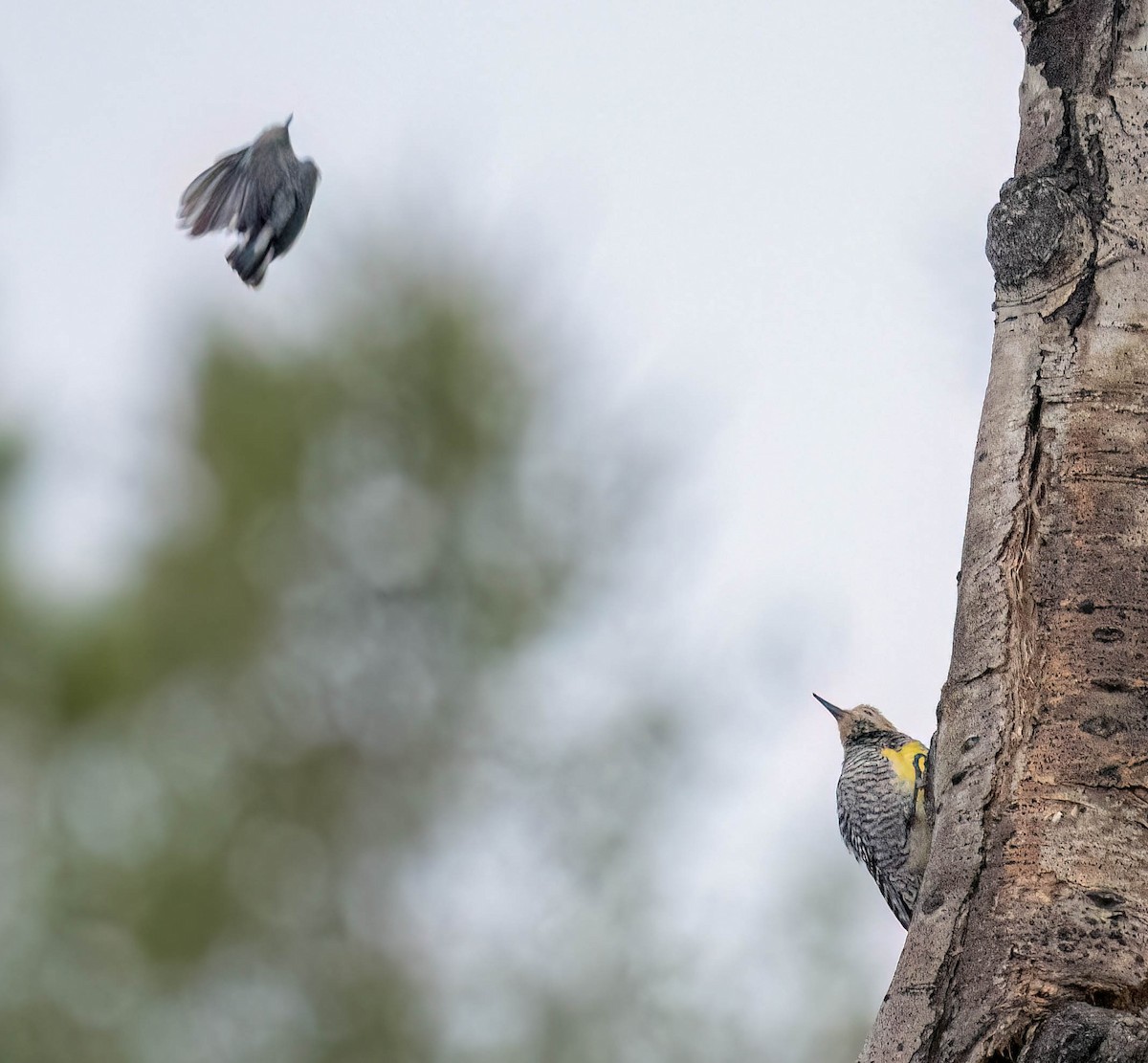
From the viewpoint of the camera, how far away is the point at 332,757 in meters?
12.6

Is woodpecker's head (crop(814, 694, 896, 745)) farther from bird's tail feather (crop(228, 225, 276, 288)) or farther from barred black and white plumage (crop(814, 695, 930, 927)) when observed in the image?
bird's tail feather (crop(228, 225, 276, 288))

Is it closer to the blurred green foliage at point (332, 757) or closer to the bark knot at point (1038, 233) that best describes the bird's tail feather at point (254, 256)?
the bark knot at point (1038, 233)

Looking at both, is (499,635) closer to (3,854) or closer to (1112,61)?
(3,854)

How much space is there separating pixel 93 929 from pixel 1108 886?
1145 cm

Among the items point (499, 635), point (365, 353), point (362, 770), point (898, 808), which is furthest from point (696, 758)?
point (898, 808)

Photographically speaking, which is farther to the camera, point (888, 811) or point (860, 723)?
point (860, 723)

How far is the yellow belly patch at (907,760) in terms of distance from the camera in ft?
11.8

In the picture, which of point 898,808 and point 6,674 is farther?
point 6,674

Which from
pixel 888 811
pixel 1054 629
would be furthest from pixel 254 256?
pixel 888 811

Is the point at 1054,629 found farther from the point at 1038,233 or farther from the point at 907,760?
the point at 907,760

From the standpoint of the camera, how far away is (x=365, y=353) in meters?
13.9

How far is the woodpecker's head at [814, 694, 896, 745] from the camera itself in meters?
4.05

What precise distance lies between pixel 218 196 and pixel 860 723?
2158mm

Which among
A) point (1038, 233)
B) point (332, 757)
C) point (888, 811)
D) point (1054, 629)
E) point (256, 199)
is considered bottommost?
point (1054, 629)
